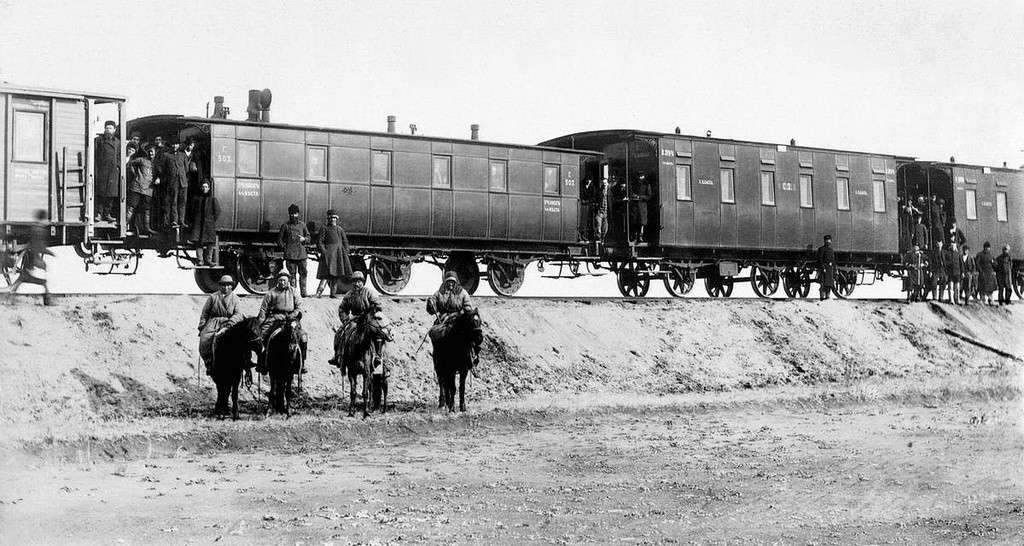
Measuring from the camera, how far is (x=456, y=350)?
1574 cm

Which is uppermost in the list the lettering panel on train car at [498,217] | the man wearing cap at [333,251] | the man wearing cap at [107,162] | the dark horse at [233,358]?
the man wearing cap at [107,162]

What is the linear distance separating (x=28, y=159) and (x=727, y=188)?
14562 millimetres

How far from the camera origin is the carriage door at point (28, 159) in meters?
16.7

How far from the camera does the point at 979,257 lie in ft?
96.4

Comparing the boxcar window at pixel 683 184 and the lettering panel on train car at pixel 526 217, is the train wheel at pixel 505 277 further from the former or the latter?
the boxcar window at pixel 683 184

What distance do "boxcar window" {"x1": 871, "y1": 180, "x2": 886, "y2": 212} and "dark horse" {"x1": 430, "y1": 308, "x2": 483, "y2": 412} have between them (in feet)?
51.8

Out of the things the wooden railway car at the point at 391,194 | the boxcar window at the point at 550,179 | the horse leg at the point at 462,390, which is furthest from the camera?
the boxcar window at the point at 550,179

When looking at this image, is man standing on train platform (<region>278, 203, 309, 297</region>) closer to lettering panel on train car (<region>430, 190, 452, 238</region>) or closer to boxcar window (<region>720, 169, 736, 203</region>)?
lettering panel on train car (<region>430, 190, 452, 238</region>)

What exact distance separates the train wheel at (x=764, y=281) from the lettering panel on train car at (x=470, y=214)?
749cm

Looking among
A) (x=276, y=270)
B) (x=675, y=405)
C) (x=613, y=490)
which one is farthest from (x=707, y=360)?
(x=613, y=490)

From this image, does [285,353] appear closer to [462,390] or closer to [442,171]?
[462,390]

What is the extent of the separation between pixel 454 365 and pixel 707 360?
263 inches

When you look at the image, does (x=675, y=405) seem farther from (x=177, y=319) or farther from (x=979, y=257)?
(x=979, y=257)

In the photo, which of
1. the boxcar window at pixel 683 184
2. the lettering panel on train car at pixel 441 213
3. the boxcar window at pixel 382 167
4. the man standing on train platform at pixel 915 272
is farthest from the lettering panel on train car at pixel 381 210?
the man standing on train platform at pixel 915 272
